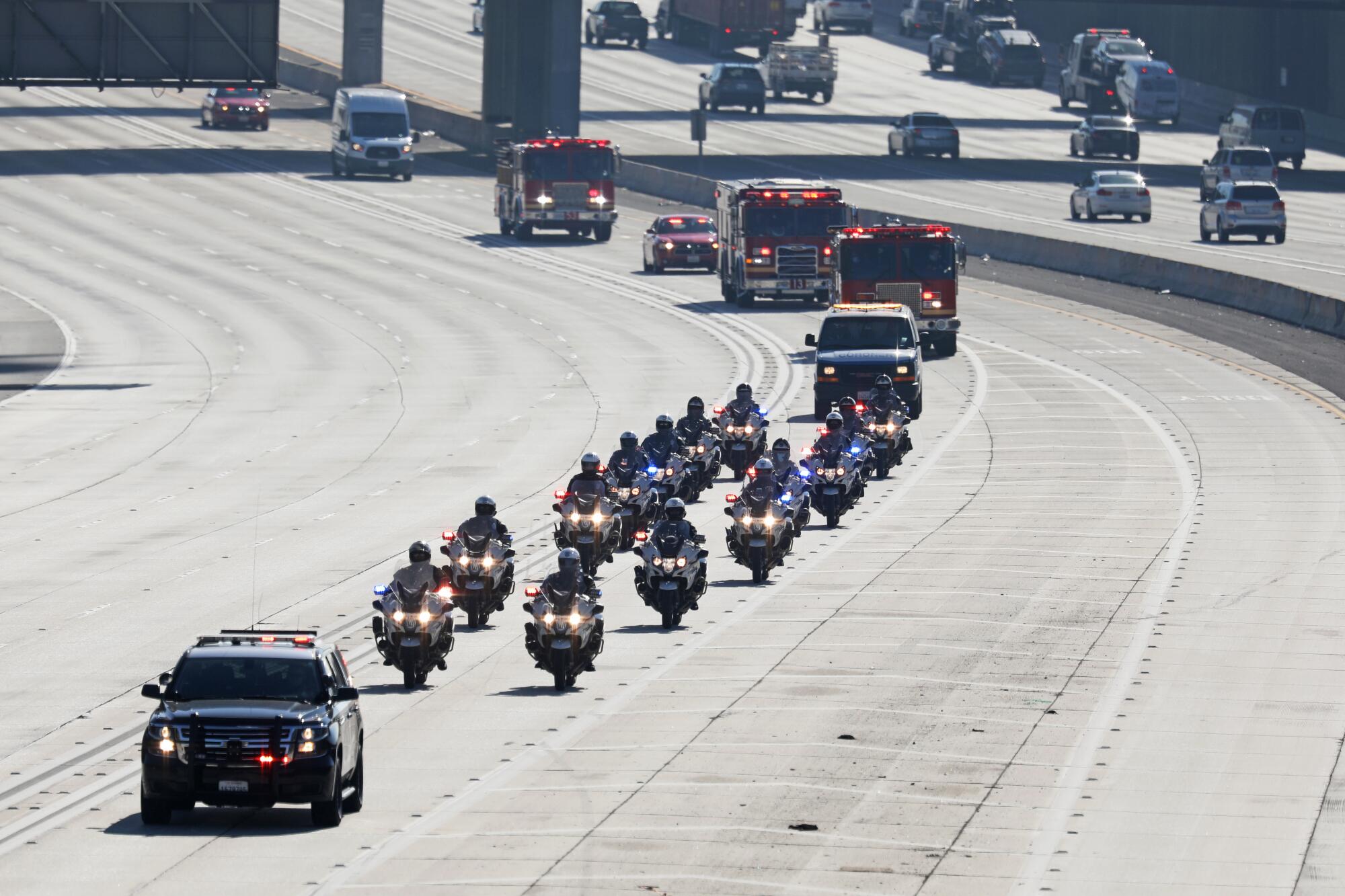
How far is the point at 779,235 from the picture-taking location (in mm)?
60781

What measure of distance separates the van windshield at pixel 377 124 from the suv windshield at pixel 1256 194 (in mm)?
29159

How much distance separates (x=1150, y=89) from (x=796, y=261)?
5253 centimetres

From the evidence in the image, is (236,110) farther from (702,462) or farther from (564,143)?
(702,462)

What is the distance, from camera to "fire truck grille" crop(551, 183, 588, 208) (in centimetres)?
7512

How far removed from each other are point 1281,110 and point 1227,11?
83.2 feet

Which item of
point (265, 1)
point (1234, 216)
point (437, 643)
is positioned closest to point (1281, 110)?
point (1234, 216)

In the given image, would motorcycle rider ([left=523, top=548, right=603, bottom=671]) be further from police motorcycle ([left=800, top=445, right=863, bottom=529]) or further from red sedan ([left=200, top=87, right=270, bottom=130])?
red sedan ([left=200, top=87, right=270, bottom=130])

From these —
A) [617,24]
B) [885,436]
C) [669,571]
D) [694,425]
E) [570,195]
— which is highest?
[617,24]

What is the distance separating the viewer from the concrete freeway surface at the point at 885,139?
247 ft

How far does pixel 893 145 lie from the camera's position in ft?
317

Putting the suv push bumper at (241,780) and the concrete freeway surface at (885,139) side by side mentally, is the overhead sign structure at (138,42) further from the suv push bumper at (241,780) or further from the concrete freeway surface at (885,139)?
the suv push bumper at (241,780)

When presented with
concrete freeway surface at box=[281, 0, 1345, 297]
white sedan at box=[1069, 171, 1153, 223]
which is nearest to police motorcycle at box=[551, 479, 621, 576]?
concrete freeway surface at box=[281, 0, 1345, 297]

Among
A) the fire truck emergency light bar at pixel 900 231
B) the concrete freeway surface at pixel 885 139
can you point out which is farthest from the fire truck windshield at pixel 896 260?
the concrete freeway surface at pixel 885 139

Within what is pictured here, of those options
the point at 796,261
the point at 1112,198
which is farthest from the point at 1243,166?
the point at 796,261
